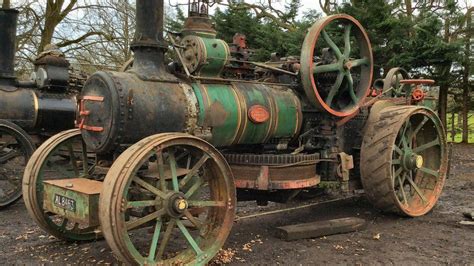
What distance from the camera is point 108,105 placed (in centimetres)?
383

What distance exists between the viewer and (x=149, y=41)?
412 cm

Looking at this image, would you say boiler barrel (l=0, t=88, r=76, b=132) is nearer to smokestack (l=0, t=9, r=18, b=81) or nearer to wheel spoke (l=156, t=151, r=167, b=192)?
smokestack (l=0, t=9, r=18, b=81)

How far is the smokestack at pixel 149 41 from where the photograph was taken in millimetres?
4090

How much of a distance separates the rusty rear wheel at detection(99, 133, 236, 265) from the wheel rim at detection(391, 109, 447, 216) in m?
2.27

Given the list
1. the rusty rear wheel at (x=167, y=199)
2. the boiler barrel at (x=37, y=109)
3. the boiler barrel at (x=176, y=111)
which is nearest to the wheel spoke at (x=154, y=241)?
the rusty rear wheel at (x=167, y=199)

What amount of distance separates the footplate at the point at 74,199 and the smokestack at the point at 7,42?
3708 mm

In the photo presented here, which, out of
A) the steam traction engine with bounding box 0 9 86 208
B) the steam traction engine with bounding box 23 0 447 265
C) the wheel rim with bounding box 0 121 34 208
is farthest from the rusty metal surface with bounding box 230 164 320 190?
the steam traction engine with bounding box 0 9 86 208

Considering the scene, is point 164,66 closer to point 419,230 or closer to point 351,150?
point 351,150

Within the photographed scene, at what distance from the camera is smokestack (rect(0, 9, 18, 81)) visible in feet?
22.9

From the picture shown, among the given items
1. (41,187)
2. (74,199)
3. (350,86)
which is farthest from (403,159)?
(41,187)

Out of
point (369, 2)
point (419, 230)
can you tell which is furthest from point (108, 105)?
point (369, 2)

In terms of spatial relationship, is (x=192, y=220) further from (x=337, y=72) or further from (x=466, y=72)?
(x=466, y=72)

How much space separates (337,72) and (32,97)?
4.29 metres

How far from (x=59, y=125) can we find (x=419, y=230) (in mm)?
4933
